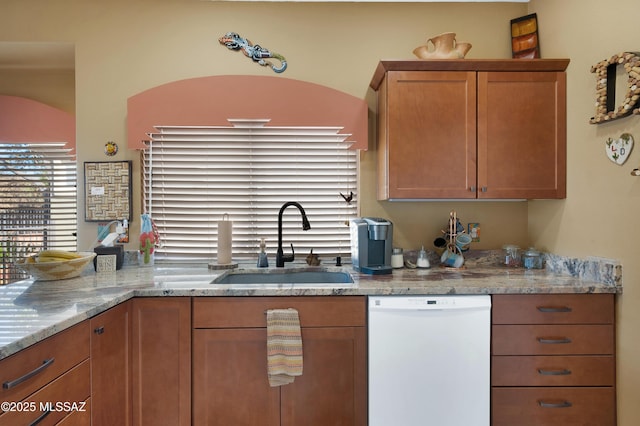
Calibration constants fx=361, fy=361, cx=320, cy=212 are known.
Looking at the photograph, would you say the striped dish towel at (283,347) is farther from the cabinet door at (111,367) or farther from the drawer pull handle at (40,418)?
the drawer pull handle at (40,418)

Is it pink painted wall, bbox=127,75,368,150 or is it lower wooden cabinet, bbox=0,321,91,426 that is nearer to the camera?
lower wooden cabinet, bbox=0,321,91,426

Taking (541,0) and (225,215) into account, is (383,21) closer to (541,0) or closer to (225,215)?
(541,0)

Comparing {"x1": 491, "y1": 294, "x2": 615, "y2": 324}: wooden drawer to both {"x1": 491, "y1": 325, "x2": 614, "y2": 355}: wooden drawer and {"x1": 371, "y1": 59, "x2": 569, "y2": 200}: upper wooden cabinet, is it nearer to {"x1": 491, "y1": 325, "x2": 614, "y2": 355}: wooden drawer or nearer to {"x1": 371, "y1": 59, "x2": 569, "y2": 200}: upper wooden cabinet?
{"x1": 491, "y1": 325, "x2": 614, "y2": 355}: wooden drawer

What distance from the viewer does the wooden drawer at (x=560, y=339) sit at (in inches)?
67.5

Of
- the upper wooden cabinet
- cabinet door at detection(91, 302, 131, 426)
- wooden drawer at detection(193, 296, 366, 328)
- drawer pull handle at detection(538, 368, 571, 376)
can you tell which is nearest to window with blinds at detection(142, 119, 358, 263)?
the upper wooden cabinet

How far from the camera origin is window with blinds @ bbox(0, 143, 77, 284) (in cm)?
259

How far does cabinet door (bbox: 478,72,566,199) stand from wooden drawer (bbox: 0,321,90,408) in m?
2.03

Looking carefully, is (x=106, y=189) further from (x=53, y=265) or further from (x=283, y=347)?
(x=283, y=347)

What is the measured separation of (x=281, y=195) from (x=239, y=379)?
115cm

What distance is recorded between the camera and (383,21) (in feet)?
7.84

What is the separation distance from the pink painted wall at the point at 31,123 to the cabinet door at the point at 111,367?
1.69 metres

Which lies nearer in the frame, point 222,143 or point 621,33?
point 621,33

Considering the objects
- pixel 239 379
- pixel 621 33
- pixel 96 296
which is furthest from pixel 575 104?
pixel 96 296

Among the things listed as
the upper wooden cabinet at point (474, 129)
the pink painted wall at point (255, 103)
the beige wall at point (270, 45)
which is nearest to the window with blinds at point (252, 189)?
the pink painted wall at point (255, 103)
